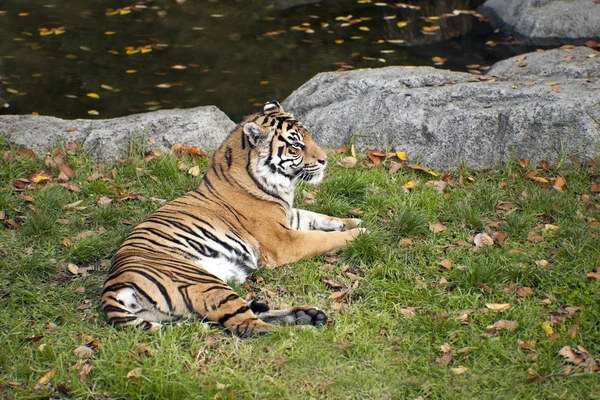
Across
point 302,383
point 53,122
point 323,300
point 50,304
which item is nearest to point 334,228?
point 323,300

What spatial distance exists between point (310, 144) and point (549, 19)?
706 centimetres

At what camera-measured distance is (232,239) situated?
4875 millimetres

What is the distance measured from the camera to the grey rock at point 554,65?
7.07 m

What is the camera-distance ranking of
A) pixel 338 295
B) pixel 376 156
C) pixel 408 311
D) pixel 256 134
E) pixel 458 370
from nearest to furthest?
1. pixel 458 370
2. pixel 408 311
3. pixel 338 295
4. pixel 256 134
5. pixel 376 156

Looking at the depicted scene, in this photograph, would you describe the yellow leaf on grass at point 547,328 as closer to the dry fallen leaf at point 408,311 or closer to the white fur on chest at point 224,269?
the dry fallen leaf at point 408,311

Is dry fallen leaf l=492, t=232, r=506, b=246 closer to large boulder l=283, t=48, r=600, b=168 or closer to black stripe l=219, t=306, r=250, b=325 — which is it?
large boulder l=283, t=48, r=600, b=168

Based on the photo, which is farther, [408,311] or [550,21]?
[550,21]

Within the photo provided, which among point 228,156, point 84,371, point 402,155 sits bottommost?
point 84,371

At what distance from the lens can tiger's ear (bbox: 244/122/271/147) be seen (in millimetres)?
4965

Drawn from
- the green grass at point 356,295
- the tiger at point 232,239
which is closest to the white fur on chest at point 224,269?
the tiger at point 232,239

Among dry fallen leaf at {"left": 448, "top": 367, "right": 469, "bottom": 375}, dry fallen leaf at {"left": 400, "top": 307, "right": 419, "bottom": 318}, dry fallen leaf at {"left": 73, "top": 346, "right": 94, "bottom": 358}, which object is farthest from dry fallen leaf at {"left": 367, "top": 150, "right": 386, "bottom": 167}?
dry fallen leaf at {"left": 73, "top": 346, "right": 94, "bottom": 358}

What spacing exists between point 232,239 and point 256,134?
32.2 inches

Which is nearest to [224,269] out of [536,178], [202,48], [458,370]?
[458,370]

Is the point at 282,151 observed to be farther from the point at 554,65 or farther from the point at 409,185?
the point at 554,65
